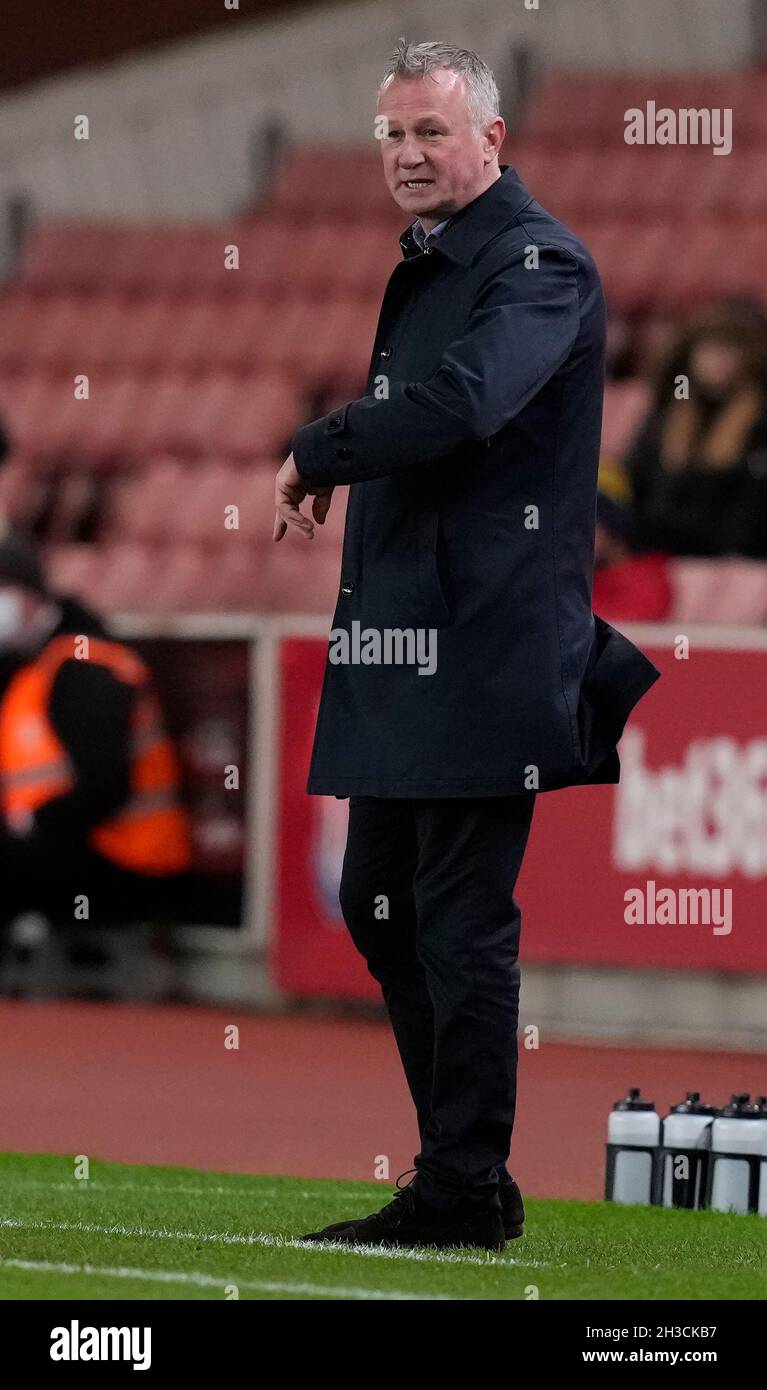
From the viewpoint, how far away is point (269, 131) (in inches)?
608

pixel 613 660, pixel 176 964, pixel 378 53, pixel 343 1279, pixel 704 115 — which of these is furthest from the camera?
pixel 378 53

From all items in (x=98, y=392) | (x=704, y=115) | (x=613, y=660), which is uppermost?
(x=704, y=115)

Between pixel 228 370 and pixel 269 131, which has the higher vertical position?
pixel 269 131

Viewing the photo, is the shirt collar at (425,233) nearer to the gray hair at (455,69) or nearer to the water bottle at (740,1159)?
the gray hair at (455,69)

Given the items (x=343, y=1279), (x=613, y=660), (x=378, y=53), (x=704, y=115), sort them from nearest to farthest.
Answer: (x=343, y=1279) → (x=613, y=660) → (x=704, y=115) → (x=378, y=53)

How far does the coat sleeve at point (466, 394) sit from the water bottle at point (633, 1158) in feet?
6.49

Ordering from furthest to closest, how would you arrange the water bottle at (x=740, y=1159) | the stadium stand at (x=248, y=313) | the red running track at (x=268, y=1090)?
the stadium stand at (x=248, y=313) → the red running track at (x=268, y=1090) → the water bottle at (x=740, y=1159)

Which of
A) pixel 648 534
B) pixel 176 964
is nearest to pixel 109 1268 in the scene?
pixel 176 964

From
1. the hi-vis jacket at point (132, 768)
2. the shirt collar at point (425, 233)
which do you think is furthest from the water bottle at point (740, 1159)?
the hi-vis jacket at point (132, 768)

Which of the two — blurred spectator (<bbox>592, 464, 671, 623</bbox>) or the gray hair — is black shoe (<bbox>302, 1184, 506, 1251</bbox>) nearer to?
the gray hair

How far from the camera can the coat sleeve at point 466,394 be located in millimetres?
3799

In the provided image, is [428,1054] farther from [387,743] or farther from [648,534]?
[648,534]

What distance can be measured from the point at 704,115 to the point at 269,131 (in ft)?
10.7

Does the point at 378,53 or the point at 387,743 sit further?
the point at 378,53
